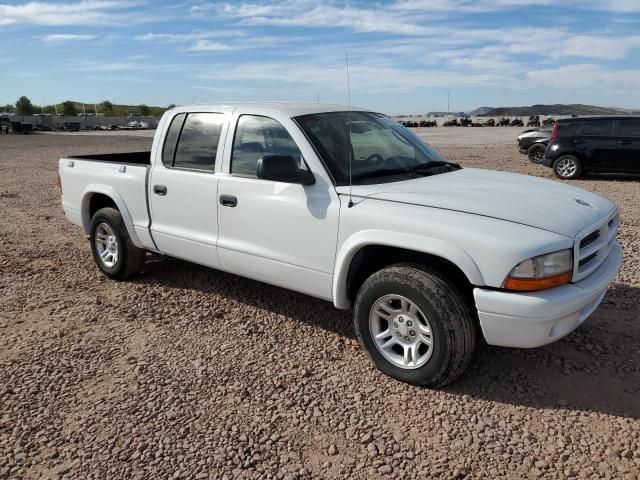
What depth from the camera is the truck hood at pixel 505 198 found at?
3352 mm

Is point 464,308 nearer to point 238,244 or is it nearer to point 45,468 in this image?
point 238,244

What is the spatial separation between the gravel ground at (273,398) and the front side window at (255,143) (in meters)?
1.33

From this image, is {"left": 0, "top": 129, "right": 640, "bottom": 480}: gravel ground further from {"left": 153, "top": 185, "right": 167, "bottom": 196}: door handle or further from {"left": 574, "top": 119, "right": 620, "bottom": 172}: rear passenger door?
{"left": 574, "top": 119, "right": 620, "bottom": 172}: rear passenger door

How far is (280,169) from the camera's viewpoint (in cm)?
376

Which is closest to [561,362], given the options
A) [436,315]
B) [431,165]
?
[436,315]

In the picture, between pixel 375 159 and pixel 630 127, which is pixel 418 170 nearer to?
pixel 375 159

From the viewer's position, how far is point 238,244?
4438mm

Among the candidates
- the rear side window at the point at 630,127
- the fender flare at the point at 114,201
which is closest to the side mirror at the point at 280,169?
the fender flare at the point at 114,201

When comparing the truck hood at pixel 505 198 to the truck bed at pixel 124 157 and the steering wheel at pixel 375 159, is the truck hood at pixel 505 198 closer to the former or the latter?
the steering wheel at pixel 375 159

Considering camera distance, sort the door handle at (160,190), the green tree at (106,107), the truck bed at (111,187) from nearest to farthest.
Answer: the door handle at (160,190) < the truck bed at (111,187) < the green tree at (106,107)

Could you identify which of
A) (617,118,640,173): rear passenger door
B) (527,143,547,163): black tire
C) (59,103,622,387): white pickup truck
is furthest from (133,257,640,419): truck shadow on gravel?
(527,143,547,163): black tire

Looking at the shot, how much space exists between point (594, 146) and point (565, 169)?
0.83m

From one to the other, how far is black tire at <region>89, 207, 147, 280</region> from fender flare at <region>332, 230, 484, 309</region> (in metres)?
2.65

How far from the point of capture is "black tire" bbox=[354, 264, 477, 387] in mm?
3332
